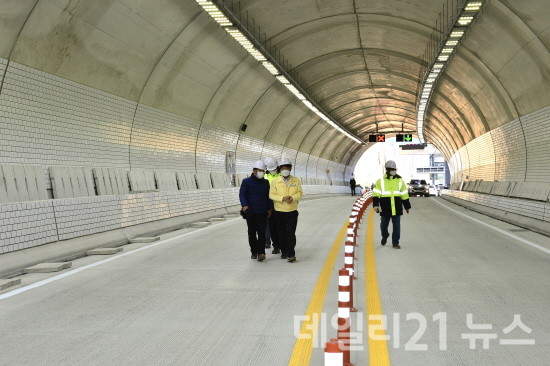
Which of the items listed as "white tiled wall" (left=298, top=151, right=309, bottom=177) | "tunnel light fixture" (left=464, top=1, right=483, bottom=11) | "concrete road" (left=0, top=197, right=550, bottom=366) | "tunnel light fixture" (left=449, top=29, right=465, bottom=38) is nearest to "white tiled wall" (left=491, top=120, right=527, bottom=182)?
"tunnel light fixture" (left=449, top=29, right=465, bottom=38)

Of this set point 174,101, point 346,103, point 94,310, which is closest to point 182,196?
point 174,101

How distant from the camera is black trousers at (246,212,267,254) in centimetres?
1124

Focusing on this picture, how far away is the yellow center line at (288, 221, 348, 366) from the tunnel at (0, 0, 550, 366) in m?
0.03

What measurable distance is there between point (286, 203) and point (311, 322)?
16.2ft

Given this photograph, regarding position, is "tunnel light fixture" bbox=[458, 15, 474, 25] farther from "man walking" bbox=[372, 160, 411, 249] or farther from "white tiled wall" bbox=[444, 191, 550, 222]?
"white tiled wall" bbox=[444, 191, 550, 222]

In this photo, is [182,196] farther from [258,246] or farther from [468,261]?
[468,261]

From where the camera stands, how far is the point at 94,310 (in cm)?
723

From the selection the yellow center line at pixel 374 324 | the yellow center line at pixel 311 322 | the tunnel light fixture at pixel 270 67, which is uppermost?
the tunnel light fixture at pixel 270 67

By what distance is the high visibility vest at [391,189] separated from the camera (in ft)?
44.0

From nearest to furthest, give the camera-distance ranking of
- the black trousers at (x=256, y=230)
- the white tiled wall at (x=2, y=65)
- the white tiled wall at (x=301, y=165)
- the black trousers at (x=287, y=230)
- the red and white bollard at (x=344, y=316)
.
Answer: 1. the red and white bollard at (x=344, y=316)
2. the black trousers at (x=287, y=230)
3. the black trousers at (x=256, y=230)
4. the white tiled wall at (x=2, y=65)
5. the white tiled wall at (x=301, y=165)

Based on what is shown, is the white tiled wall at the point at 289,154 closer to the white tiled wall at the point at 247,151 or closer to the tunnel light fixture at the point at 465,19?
the white tiled wall at the point at 247,151

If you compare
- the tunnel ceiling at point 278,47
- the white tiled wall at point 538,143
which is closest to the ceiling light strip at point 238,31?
the tunnel ceiling at point 278,47

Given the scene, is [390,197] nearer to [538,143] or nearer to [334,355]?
[334,355]

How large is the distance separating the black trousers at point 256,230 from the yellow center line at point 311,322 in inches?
50.4
